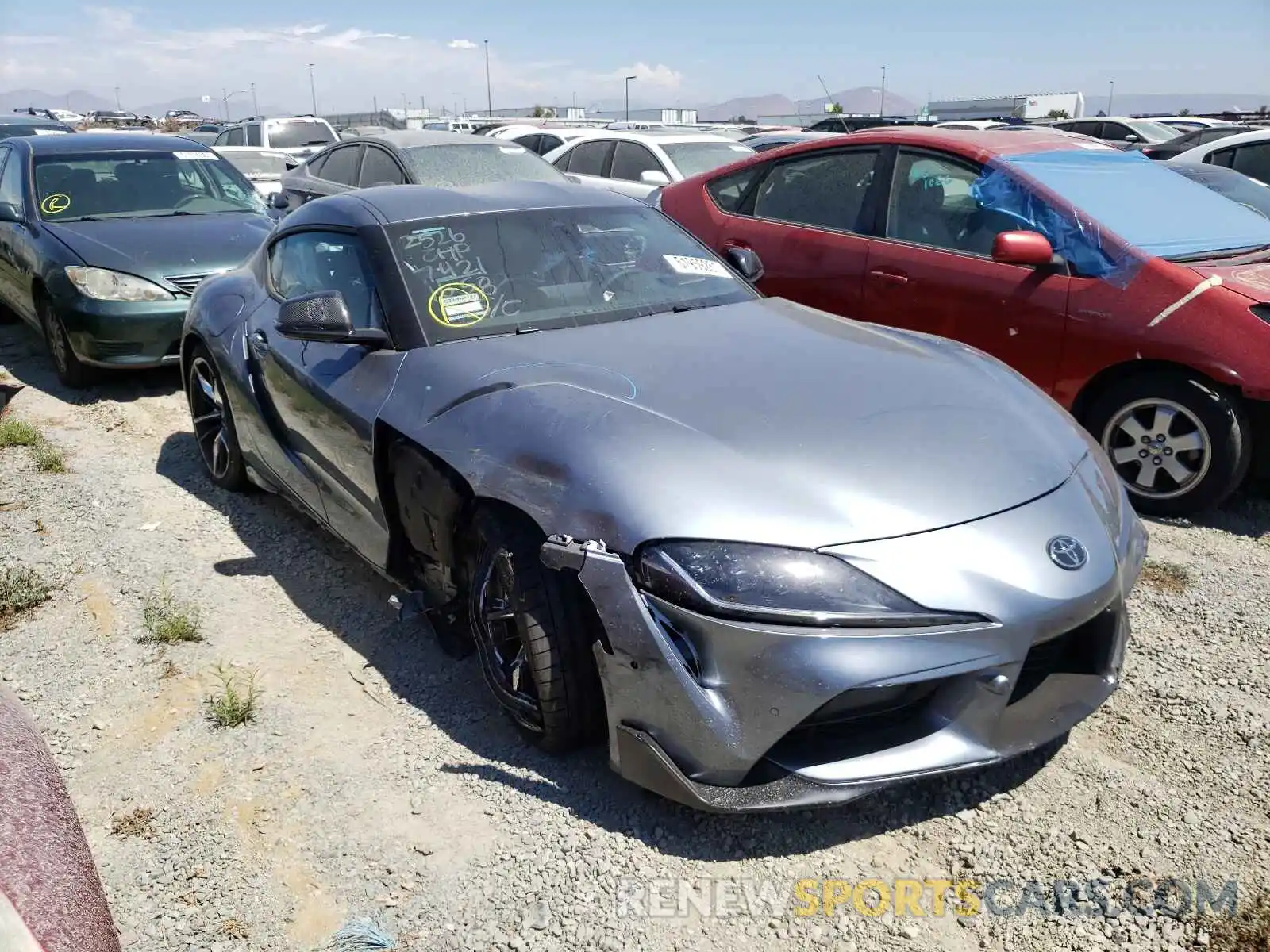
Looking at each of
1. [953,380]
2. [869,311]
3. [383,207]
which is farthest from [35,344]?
[953,380]

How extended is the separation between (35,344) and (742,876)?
25.9 feet

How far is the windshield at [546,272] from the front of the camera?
11.0 feet

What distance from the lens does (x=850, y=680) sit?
7.16 ft

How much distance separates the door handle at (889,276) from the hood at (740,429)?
5.77 feet

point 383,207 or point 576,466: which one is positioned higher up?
point 383,207

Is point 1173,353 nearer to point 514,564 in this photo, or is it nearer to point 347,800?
point 514,564

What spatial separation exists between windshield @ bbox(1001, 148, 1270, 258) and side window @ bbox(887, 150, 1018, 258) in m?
0.24

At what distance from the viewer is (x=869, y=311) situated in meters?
5.19

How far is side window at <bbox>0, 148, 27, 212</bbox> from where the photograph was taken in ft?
23.2

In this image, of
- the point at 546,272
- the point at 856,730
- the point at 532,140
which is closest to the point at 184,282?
the point at 546,272

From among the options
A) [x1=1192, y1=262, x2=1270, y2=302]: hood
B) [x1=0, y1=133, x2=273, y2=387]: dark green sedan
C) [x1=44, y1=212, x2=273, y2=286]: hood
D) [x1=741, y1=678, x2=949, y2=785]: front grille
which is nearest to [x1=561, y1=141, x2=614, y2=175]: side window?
[x1=0, y1=133, x2=273, y2=387]: dark green sedan

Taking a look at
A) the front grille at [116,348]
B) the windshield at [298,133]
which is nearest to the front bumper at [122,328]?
the front grille at [116,348]

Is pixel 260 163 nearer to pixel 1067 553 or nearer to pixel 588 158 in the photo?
pixel 588 158

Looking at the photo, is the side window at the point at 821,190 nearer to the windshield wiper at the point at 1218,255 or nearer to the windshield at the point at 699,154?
the windshield wiper at the point at 1218,255
